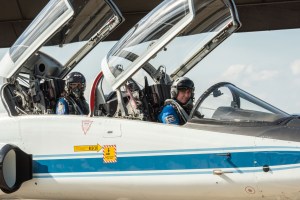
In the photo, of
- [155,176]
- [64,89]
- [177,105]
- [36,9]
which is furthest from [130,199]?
[36,9]

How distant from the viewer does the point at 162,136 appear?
23.2 ft

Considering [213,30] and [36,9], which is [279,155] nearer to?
[213,30]

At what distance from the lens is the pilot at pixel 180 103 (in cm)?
752

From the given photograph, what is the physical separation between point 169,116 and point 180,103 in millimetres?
478

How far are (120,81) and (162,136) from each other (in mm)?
1010

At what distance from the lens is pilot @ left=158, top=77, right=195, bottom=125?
24.7 feet

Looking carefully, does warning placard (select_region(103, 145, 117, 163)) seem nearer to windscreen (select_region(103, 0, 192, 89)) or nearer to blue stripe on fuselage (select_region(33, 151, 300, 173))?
blue stripe on fuselage (select_region(33, 151, 300, 173))

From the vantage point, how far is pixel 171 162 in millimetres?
7008

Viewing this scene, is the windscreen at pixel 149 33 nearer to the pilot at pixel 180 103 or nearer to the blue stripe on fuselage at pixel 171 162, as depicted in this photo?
the pilot at pixel 180 103

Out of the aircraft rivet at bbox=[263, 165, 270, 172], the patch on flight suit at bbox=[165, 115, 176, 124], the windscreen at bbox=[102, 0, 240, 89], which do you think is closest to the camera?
the aircraft rivet at bbox=[263, 165, 270, 172]

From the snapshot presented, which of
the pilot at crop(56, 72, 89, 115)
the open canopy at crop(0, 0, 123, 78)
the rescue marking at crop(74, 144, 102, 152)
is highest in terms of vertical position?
the open canopy at crop(0, 0, 123, 78)

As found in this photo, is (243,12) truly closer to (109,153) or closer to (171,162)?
(109,153)

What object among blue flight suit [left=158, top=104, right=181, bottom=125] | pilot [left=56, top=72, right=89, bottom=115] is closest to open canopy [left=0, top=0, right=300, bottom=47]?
pilot [left=56, top=72, right=89, bottom=115]

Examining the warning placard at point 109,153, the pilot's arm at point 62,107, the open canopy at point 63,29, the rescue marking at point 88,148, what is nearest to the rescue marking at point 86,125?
the rescue marking at point 88,148
